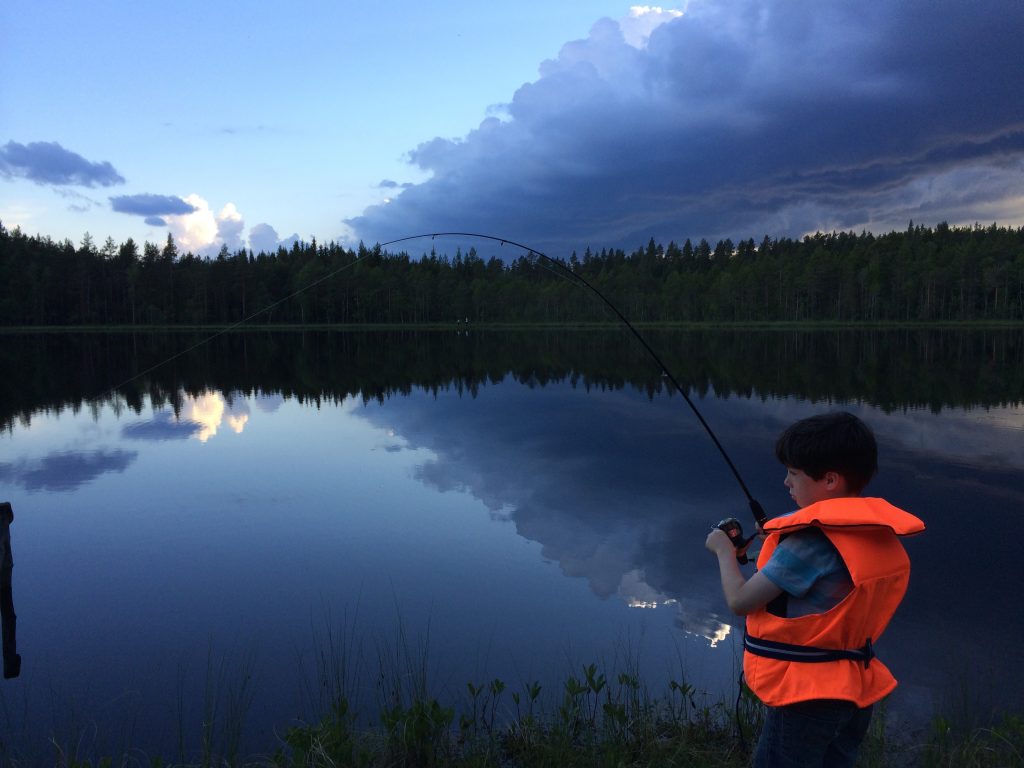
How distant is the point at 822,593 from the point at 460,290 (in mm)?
130922

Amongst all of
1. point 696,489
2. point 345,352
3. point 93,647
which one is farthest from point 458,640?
point 345,352

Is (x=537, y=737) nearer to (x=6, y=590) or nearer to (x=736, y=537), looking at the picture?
(x=736, y=537)

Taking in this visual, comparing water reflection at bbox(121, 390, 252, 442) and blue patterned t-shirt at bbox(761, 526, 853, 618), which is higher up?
blue patterned t-shirt at bbox(761, 526, 853, 618)

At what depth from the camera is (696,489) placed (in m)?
14.1

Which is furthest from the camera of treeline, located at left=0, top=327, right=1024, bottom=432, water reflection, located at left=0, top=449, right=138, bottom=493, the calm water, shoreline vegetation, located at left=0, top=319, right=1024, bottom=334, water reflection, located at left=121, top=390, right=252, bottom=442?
shoreline vegetation, located at left=0, top=319, right=1024, bottom=334

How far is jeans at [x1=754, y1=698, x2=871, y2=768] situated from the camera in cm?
250

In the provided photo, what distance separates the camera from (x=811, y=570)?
2.37m

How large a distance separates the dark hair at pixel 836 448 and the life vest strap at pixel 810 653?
0.55 m

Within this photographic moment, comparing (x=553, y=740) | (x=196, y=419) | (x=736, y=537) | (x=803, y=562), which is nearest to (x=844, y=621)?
(x=803, y=562)

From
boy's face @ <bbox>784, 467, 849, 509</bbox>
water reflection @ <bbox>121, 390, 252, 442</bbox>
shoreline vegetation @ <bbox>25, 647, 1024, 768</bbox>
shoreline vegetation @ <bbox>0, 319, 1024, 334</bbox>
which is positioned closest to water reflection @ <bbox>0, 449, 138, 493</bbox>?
water reflection @ <bbox>121, 390, 252, 442</bbox>

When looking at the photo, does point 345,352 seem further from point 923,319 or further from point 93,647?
point 923,319

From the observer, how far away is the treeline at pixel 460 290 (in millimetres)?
106938

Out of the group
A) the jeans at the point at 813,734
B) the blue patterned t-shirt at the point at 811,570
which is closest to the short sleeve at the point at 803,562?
the blue patterned t-shirt at the point at 811,570

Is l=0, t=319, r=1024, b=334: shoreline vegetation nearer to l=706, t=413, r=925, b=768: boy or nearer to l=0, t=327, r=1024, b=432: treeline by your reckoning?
l=0, t=327, r=1024, b=432: treeline
